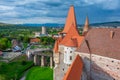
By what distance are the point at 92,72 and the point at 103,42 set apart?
4.13 meters

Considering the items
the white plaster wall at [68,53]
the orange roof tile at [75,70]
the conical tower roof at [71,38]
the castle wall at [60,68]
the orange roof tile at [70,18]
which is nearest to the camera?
the orange roof tile at [75,70]

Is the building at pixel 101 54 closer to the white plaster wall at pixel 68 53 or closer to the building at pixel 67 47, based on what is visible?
the white plaster wall at pixel 68 53

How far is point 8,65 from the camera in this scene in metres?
48.1

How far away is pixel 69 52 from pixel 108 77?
23.1 ft

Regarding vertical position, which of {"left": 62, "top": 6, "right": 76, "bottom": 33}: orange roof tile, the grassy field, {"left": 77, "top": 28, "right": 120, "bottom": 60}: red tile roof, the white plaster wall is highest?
{"left": 62, "top": 6, "right": 76, "bottom": 33}: orange roof tile

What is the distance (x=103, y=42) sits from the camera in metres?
26.8

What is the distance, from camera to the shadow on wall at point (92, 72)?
25.4m

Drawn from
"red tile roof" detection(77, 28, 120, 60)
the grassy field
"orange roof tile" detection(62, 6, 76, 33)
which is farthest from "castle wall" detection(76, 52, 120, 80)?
the grassy field

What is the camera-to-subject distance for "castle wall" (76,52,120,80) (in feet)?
79.7

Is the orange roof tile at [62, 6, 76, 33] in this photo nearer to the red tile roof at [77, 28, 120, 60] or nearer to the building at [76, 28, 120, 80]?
the red tile roof at [77, 28, 120, 60]

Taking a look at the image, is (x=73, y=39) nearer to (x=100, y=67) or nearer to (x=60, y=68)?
(x=60, y=68)

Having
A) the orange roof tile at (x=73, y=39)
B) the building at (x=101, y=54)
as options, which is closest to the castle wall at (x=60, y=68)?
the orange roof tile at (x=73, y=39)

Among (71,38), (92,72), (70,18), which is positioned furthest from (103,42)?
(70,18)

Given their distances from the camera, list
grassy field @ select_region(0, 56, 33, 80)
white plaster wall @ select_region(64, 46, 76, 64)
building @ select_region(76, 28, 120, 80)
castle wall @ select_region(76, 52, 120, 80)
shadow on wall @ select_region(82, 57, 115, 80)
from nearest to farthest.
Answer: castle wall @ select_region(76, 52, 120, 80) → building @ select_region(76, 28, 120, 80) → shadow on wall @ select_region(82, 57, 115, 80) → white plaster wall @ select_region(64, 46, 76, 64) → grassy field @ select_region(0, 56, 33, 80)
